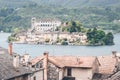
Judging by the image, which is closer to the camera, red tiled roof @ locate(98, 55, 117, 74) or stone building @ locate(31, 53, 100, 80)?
stone building @ locate(31, 53, 100, 80)

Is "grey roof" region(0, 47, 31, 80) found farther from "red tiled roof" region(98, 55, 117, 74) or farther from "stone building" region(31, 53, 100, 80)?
"red tiled roof" region(98, 55, 117, 74)

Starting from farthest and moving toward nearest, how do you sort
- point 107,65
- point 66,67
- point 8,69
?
1. point 107,65
2. point 66,67
3. point 8,69

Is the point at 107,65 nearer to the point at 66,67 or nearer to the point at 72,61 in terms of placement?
the point at 72,61

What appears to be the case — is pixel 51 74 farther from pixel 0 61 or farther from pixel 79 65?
pixel 0 61

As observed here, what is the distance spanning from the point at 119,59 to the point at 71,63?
7.90 m

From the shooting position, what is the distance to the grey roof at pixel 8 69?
37.0 meters

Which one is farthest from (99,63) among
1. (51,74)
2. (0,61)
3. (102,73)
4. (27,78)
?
(0,61)

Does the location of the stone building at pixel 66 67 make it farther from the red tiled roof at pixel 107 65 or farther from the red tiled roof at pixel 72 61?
the red tiled roof at pixel 107 65

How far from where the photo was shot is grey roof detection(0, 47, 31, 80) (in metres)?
37.0

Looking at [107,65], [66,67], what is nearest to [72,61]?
[66,67]

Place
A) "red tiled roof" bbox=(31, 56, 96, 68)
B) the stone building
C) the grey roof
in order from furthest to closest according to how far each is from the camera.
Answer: "red tiled roof" bbox=(31, 56, 96, 68) → the stone building → the grey roof

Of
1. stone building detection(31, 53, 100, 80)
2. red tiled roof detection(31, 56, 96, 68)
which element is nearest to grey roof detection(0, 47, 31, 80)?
stone building detection(31, 53, 100, 80)

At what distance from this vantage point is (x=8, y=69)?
126 feet

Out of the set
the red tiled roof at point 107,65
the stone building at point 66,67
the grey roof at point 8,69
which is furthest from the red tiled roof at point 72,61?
the grey roof at point 8,69
